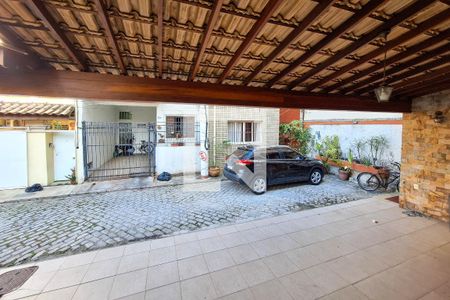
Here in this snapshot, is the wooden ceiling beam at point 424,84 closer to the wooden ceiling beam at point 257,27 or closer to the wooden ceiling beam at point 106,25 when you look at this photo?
the wooden ceiling beam at point 257,27

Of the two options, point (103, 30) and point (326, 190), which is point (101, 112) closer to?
point (103, 30)

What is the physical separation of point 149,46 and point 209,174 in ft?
21.6

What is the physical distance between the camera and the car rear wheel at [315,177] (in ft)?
24.4

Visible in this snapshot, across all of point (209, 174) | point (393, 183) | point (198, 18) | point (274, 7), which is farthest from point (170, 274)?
point (393, 183)

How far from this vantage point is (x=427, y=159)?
475 centimetres

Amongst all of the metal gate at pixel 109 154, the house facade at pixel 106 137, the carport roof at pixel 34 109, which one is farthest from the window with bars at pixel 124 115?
the carport roof at pixel 34 109

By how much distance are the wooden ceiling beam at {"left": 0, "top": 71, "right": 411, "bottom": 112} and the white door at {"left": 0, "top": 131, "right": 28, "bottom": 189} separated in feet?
19.2

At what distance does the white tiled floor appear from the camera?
2.59 m

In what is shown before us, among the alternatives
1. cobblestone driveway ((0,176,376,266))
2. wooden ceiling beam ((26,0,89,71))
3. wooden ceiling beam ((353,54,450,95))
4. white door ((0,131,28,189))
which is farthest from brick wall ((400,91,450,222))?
white door ((0,131,28,189))

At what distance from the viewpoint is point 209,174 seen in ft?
28.1

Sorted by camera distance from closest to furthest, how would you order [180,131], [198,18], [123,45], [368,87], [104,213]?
[198,18] < [123,45] < [368,87] < [104,213] < [180,131]

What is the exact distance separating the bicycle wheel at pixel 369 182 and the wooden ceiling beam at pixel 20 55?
8519mm

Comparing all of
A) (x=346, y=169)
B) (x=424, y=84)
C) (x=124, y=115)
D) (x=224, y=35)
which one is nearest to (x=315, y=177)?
(x=346, y=169)

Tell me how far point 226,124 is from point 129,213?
5537 millimetres
